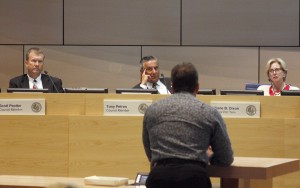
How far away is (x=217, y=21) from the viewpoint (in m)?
9.93

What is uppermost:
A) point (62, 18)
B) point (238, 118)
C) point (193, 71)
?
point (62, 18)

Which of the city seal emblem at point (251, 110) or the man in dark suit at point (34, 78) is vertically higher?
the man in dark suit at point (34, 78)

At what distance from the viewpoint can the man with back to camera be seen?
170 inches

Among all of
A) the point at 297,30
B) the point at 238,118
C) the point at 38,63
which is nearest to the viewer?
the point at 238,118

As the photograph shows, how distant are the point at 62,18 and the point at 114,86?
1.17 metres

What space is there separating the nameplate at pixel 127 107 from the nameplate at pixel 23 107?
64cm

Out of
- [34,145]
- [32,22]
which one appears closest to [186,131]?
[34,145]

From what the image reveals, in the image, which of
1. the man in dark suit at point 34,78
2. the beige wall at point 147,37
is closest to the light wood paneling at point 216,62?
the beige wall at point 147,37

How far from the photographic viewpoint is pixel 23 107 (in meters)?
6.81

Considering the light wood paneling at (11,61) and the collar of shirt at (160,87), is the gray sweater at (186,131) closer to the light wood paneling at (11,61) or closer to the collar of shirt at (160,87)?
the collar of shirt at (160,87)

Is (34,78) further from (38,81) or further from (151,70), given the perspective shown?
(151,70)

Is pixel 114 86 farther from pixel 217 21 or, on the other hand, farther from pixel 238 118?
pixel 238 118

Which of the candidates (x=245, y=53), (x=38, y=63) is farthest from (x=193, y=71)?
(x=245, y=53)

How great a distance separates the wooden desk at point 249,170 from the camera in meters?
4.47
